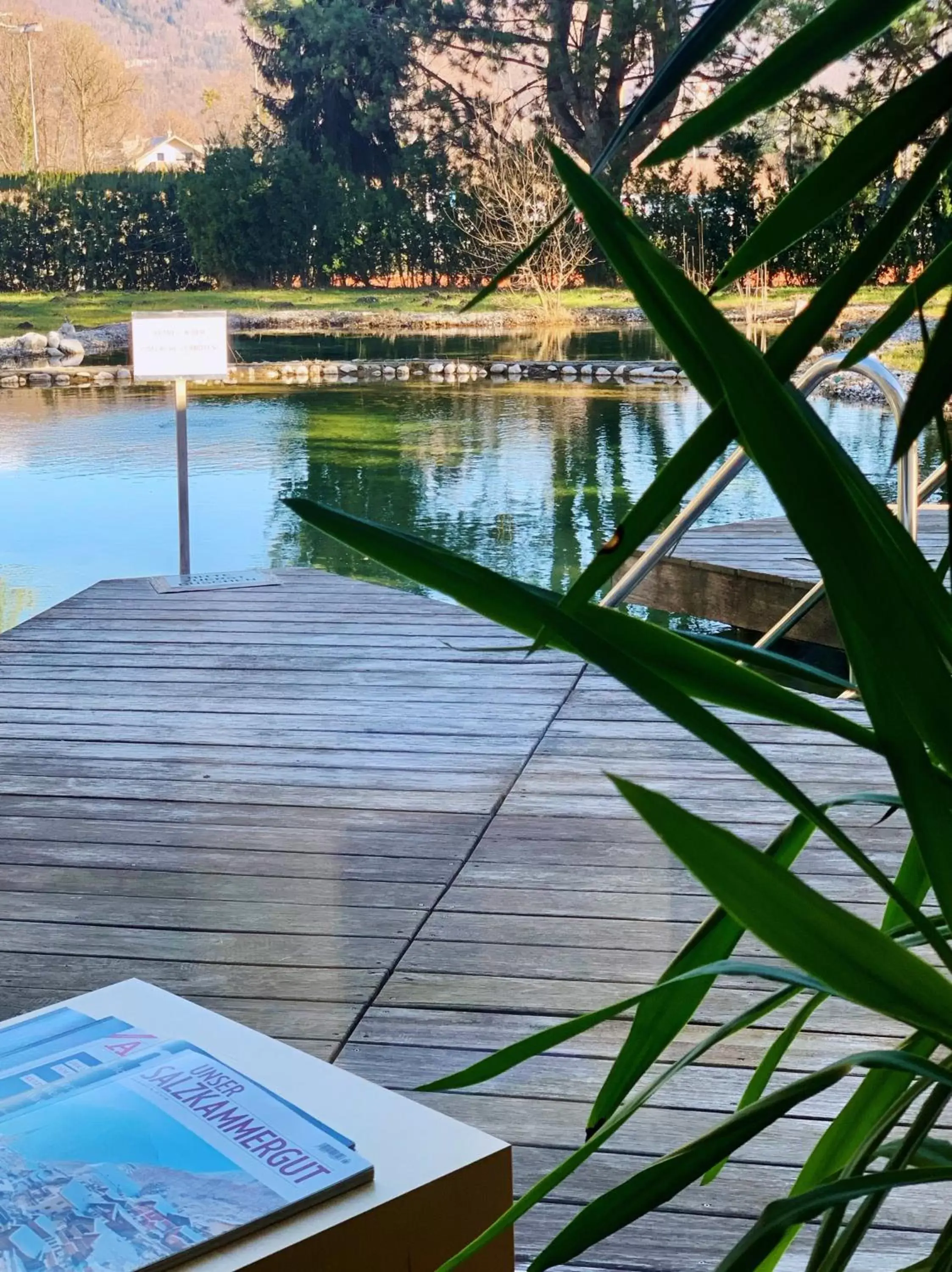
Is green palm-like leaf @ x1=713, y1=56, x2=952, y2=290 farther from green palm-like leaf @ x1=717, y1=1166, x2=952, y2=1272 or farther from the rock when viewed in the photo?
the rock

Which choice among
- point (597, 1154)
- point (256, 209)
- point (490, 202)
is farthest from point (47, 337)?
point (597, 1154)

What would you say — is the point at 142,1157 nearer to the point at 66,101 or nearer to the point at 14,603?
the point at 14,603

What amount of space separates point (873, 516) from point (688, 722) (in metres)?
0.08

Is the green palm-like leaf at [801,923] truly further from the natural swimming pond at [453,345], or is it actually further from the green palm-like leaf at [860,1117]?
the natural swimming pond at [453,345]

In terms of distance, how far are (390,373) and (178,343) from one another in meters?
12.0

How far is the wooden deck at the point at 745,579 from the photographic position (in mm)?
3967

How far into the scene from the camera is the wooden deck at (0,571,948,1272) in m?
1.47

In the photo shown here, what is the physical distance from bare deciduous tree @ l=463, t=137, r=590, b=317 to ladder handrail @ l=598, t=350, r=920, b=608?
51.3ft

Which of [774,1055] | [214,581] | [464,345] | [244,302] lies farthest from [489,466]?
[774,1055]

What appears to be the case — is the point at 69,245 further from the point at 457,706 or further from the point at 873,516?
the point at 873,516

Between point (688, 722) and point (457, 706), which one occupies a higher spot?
point (688, 722)

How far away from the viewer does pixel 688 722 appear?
37cm

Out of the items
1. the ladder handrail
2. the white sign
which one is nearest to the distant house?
the white sign

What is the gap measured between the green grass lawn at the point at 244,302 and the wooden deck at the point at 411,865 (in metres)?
16.0
